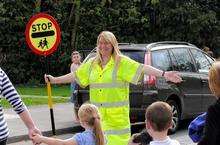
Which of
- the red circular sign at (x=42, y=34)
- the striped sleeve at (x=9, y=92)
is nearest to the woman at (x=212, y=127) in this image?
the striped sleeve at (x=9, y=92)

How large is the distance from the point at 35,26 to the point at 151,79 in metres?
2.54

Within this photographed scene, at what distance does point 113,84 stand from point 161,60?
21.1 feet

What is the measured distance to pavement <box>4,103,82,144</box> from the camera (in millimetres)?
13116

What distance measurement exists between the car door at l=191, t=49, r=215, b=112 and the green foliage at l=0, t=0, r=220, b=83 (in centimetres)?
1405

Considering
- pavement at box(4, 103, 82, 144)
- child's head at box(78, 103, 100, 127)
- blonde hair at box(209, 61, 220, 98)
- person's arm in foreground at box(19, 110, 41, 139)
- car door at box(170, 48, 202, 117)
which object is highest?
blonde hair at box(209, 61, 220, 98)

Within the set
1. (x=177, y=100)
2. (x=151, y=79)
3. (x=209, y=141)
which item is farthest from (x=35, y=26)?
(x=209, y=141)

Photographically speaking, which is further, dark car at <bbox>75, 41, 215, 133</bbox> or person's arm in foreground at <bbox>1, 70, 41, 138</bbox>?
dark car at <bbox>75, 41, 215, 133</bbox>

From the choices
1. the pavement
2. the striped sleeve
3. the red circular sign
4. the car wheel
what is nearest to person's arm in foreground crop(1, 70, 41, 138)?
the striped sleeve

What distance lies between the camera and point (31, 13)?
28.5 m

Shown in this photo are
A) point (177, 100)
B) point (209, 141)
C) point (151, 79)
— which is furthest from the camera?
point (177, 100)

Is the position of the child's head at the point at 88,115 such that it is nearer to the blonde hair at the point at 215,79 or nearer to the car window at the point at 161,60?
the blonde hair at the point at 215,79

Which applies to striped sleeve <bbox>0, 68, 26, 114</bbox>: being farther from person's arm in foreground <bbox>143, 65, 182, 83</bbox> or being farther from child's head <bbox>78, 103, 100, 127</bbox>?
person's arm in foreground <bbox>143, 65, 182, 83</bbox>

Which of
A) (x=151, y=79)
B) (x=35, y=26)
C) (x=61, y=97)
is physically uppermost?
(x=35, y=26)

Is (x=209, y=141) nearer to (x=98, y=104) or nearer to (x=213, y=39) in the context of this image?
(x=98, y=104)
